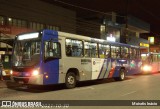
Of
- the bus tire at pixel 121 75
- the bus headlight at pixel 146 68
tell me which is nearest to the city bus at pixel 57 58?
the bus tire at pixel 121 75

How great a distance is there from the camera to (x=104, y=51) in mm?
19141

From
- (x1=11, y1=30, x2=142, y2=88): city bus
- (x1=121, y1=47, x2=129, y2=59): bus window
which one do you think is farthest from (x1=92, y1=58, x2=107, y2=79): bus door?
(x1=121, y1=47, x2=129, y2=59): bus window

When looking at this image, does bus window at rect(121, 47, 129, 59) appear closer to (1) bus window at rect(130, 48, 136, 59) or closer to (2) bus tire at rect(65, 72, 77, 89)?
(1) bus window at rect(130, 48, 136, 59)

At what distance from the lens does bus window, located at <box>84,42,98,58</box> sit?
1712cm

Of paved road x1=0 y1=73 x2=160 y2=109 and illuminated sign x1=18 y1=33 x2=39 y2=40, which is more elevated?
illuminated sign x1=18 y1=33 x2=39 y2=40

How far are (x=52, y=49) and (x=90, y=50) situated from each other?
3.97m

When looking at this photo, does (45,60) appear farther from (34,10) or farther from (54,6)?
(54,6)

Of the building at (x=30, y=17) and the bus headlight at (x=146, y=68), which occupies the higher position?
the building at (x=30, y=17)

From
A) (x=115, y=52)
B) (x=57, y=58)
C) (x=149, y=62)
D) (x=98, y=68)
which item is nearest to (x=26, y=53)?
(x=57, y=58)

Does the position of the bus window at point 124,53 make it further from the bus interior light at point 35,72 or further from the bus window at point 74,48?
the bus interior light at point 35,72

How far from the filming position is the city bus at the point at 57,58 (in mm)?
13648

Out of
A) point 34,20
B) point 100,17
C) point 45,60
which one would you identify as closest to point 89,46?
point 45,60

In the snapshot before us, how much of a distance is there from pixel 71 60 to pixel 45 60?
224 centimetres

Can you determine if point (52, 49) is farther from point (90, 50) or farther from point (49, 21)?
point (49, 21)
